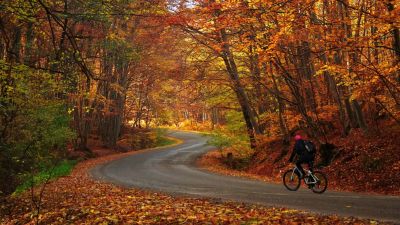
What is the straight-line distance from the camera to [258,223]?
7.52 metres

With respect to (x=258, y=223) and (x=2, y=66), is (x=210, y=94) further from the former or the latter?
(x=258, y=223)

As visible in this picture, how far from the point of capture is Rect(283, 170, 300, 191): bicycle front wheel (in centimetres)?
1303

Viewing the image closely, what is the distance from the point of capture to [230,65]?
80.7 feet

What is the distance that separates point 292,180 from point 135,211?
5.87m

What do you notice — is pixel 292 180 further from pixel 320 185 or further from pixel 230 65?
pixel 230 65

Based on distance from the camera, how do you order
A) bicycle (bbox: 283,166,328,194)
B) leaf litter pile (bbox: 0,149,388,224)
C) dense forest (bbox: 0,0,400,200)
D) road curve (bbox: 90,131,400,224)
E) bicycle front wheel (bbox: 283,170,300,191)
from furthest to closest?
bicycle front wheel (bbox: 283,170,300,191)
dense forest (bbox: 0,0,400,200)
bicycle (bbox: 283,166,328,194)
road curve (bbox: 90,131,400,224)
leaf litter pile (bbox: 0,149,388,224)

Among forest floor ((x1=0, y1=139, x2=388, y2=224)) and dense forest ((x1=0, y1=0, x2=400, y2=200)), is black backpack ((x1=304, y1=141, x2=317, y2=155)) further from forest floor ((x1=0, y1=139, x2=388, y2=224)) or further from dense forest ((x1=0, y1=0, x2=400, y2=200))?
forest floor ((x1=0, y1=139, x2=388, y2=224))

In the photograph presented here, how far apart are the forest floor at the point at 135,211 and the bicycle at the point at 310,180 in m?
3.19

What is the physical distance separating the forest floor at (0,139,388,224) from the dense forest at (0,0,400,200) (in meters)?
1.80

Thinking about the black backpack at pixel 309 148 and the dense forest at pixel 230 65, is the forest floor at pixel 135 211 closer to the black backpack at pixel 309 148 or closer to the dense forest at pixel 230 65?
the dense forest at pixel 230 65

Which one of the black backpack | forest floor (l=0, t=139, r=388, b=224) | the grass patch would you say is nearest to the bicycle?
the black backpack

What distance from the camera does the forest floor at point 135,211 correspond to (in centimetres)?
811

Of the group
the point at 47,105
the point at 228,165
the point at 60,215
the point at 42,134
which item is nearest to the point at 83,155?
the point at 228,165

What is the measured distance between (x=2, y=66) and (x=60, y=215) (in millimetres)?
4764
